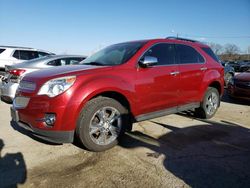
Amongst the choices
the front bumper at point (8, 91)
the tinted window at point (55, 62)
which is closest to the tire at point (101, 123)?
the front bumper at point (8, 91)

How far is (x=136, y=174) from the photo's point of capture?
3.15 metres

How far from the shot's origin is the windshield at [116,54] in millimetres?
4520

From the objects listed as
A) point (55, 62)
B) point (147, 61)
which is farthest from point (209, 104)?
point (55, 62)

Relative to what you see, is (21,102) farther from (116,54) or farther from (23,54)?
(23,54)

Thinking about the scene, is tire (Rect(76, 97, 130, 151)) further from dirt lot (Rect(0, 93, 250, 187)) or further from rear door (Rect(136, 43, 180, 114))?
rear door (Rect(136, 43, 180, 114))

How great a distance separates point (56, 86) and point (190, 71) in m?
2.93

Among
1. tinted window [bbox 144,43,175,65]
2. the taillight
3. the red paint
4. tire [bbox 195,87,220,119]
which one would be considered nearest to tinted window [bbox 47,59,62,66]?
the taillight

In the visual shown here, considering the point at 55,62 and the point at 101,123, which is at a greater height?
the point at 55,62

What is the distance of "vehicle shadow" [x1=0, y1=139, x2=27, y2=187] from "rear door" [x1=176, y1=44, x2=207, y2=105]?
3.22 metres

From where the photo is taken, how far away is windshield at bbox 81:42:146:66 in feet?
14.8

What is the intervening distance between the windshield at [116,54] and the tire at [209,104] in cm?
220

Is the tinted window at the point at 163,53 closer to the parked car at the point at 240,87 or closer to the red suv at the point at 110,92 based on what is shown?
the red suv at the point at 110,92

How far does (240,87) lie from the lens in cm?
827

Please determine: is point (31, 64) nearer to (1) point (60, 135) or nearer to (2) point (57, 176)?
(1) point (60, 135)
